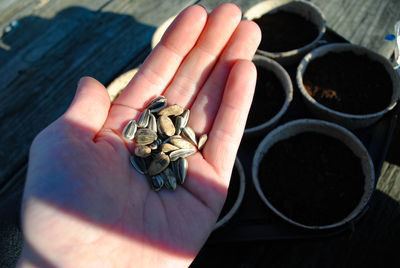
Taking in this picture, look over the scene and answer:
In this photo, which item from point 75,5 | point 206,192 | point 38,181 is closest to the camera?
point 38,181

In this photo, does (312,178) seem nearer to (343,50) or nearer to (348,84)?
(348,84)

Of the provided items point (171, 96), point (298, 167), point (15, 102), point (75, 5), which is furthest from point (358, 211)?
point (75, 5)

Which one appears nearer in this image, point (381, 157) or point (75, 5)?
point (381, 157)

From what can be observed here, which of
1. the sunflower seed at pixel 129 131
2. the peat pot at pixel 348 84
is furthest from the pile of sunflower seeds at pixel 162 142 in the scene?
the peat pot at pixel 348 84

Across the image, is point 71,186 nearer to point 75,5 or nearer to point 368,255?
point 368,255

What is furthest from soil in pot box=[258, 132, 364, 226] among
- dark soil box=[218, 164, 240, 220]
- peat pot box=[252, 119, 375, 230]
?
dark soil box=[218, 164, 240, 220]

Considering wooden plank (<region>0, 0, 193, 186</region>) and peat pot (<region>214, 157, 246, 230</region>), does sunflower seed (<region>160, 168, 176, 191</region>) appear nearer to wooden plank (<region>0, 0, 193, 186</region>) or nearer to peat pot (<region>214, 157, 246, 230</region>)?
peat pot (<region>214, 157, 246, 230</region>)

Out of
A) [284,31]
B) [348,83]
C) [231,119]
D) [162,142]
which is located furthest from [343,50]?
[162,142]
